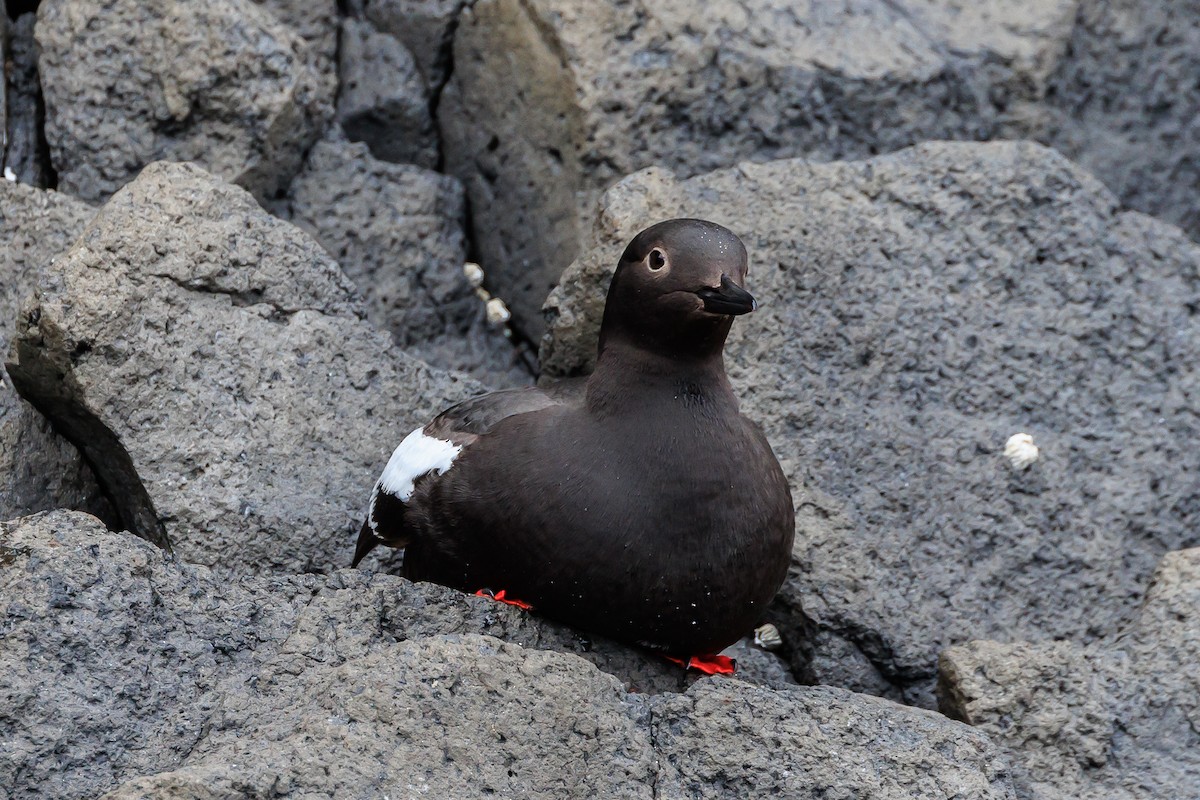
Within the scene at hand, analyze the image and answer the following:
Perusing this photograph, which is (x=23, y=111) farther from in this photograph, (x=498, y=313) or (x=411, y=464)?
(x=411, y=464)

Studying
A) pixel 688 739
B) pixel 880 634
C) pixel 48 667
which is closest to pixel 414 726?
pixel 688 739

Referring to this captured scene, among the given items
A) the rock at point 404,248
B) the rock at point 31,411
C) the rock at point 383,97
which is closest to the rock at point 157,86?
the rock at point 404,248

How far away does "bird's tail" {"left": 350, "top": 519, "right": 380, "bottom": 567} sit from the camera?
4.62 meters

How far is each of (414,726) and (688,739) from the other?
2.15 ft

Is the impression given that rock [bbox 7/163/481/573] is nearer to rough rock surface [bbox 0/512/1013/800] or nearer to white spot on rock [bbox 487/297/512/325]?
rough rock surface [bbox 0/512/1013/800]

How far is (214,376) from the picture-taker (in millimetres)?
4715

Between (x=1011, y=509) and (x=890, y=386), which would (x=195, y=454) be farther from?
(x=1011, y=509)

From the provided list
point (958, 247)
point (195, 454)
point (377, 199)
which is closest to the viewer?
point (195, 454)

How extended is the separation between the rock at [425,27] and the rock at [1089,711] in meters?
3.60

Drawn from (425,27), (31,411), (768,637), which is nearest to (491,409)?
(768,637)

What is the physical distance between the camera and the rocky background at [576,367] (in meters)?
3.55

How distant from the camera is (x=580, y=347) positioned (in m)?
5.19

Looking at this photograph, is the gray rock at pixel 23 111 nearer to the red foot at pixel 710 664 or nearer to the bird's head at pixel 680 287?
the bird's head at pixel 680 287

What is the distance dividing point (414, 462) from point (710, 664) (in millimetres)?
1053
